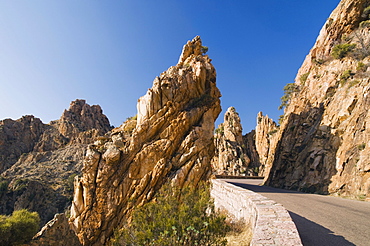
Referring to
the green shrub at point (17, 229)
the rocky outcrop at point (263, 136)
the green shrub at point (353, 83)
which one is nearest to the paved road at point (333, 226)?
the green shrub at point (353, 83)

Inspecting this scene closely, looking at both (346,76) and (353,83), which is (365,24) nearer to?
(346,76)

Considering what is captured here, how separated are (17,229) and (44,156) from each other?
68945mm

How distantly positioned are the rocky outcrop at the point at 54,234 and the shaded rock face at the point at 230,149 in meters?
39.9

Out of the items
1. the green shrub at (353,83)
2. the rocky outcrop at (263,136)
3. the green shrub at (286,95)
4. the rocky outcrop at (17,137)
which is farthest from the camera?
the rocky outcrop at (17,137)

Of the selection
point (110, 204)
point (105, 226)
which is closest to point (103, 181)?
point (110, 204)

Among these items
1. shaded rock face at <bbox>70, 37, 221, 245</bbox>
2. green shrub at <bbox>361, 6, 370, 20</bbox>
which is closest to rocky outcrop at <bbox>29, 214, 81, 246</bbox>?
shaded rock face at <bbox>70, 37, 221, 245</bbox>

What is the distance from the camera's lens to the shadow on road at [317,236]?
4355 mm

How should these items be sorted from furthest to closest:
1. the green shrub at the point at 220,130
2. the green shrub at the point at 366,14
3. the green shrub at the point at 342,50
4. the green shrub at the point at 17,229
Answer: the green shrub at the point at 220,130 < the green shrub at the point at 366,14 < the green shrub at the point at 342,50 < the green shrub at the point at 17,229

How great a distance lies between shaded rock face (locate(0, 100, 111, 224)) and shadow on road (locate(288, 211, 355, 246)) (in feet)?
168

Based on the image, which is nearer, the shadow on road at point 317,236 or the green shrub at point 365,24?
the shadow on road at point 317,236

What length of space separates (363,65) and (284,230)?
2119 centimetres

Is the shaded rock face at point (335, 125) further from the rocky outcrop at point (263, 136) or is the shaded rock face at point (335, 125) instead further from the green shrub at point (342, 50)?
the rocky outcrop at point (263, 136)

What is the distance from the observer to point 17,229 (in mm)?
13211

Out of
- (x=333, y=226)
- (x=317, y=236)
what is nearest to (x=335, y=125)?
(x=333, y=226)
